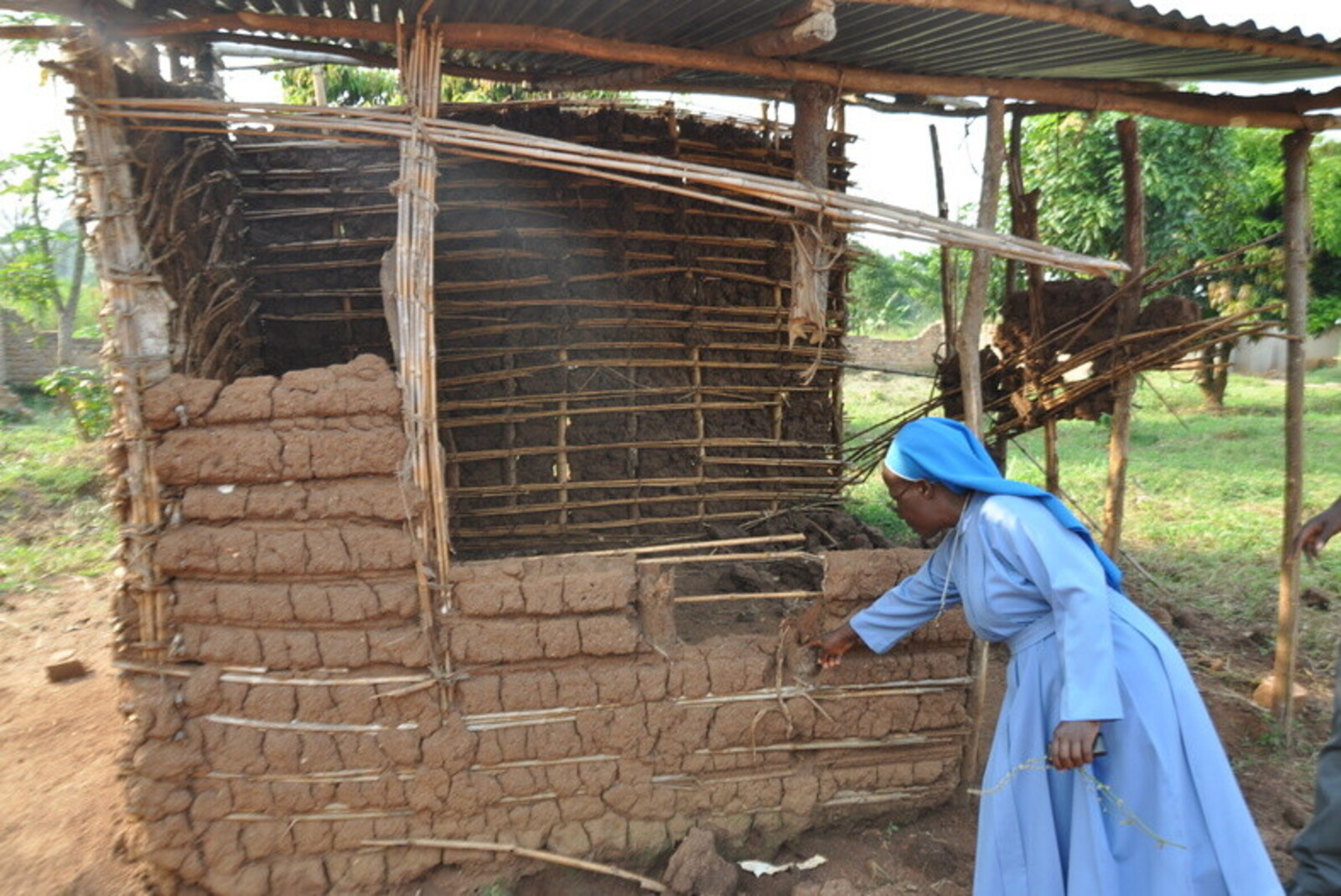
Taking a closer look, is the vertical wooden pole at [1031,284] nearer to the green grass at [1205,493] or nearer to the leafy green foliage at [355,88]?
the green grass at [1205,493]

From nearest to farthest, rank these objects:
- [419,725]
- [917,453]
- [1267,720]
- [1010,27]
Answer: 1. [917,453]
2. [419,725]
3. [1010,27]
4. [1267,720]

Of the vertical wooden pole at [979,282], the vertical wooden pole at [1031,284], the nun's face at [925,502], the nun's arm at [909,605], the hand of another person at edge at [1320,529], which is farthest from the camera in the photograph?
the vertical wooden pole at [1031,284]

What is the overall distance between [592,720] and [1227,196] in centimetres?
1268

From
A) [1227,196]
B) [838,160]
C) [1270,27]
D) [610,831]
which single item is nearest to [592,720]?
[610,831]

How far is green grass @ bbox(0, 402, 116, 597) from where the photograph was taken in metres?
6.68

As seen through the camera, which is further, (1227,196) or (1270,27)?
(1227,196)

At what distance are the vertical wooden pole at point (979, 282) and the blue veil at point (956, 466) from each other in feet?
4.18

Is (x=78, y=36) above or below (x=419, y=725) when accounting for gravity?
above

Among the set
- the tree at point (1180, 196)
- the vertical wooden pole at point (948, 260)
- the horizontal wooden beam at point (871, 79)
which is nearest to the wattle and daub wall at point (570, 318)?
the vertical wooden pole at point (948, 260)

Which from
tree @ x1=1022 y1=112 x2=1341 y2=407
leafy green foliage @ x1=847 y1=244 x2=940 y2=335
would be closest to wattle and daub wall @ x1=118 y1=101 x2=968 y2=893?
tree @ x1=1022 y1=112 x2=1341 y2=407

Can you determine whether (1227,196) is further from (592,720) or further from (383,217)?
(592,720)

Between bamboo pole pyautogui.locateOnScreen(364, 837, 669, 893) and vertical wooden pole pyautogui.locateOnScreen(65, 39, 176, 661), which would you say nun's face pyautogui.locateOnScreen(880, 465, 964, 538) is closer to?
bamboo pole pyautogui.locateOnScreen(364, 837, 669, 893)

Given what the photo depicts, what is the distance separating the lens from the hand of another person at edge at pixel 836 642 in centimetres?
315

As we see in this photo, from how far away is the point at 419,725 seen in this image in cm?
318
